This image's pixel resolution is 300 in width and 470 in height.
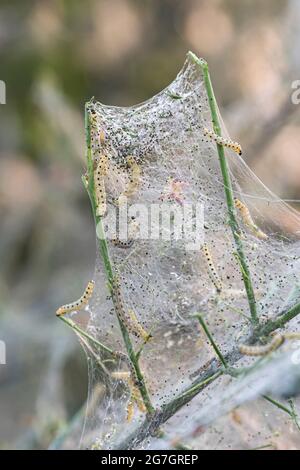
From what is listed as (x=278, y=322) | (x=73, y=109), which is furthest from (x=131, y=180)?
(x=73, y=109)

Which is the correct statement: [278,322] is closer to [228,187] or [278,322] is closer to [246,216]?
[228,187]

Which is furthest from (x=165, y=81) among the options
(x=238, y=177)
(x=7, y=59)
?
(x=238, y=177)

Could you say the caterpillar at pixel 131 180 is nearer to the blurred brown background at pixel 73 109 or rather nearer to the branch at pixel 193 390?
the branch at pixel 193 390

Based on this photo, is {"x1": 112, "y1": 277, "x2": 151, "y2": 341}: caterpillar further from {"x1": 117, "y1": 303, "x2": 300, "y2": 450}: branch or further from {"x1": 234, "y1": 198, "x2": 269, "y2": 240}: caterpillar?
{"x1": 234, "y1": 198, "x2": 269, "y2": 240}: caterpillar
